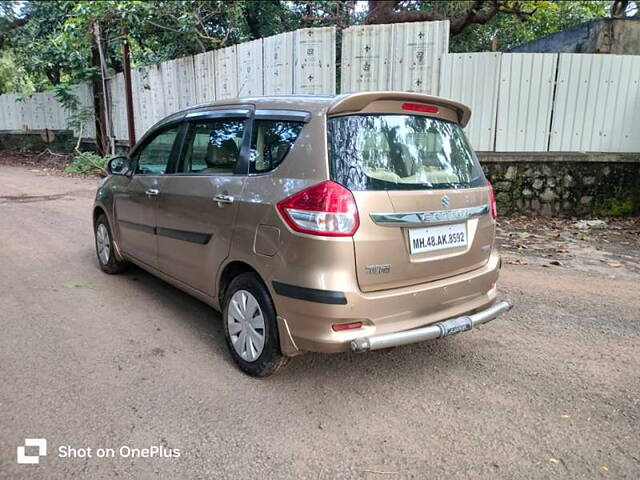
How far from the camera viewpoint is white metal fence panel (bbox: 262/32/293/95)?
846 centimetres

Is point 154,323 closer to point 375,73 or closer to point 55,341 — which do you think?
point 55,341

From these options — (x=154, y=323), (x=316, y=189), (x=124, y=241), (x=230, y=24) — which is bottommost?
(x=154, y=323)

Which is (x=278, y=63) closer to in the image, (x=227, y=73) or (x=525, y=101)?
(x=227, y=73)

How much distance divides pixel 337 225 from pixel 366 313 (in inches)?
20.3

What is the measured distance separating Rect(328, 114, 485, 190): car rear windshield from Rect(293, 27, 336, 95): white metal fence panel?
203 inches

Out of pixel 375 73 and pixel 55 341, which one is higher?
pixel 375 73

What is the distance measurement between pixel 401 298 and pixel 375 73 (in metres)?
5.83

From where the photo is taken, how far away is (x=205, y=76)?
10641mm

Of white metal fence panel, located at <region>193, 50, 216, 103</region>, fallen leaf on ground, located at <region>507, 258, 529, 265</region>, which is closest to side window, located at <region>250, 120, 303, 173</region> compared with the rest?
fallen leaf on ground, located at <region>507, 258, 529, 265</region>

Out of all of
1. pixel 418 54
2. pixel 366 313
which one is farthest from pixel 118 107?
pixel 366 313

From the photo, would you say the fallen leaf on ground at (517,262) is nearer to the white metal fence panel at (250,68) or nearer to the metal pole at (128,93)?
the white metal fence panel at (250,68)

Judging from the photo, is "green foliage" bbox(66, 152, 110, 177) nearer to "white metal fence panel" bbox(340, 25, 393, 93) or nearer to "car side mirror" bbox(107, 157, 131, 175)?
"white metal fence panel" bbox(340, 25, 393, 93)

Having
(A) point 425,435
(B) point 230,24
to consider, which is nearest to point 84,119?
(B) point 230,24

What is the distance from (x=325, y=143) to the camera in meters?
2.86
